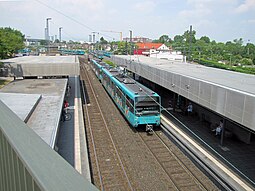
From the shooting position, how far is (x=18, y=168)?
6.59ft

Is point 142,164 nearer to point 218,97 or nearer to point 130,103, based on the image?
point 218,97

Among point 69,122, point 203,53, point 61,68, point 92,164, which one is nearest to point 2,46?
point 61,68

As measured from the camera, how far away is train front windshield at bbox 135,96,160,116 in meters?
15.0

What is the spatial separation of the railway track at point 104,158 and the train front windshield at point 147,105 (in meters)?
2.31

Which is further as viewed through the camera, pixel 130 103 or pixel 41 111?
pixel 130 103

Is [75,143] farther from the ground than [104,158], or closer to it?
farther from the ground

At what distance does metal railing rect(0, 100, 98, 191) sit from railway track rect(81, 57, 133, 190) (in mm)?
7491

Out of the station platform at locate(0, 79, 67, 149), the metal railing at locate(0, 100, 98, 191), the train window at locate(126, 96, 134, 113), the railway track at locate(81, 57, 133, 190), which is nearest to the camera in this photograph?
the metal railing at locate(0, 100, 98, 191)

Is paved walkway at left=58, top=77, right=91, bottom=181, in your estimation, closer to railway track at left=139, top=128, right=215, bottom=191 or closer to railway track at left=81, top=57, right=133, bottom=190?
railway track at left=81, top=57, right=133, bottom=190

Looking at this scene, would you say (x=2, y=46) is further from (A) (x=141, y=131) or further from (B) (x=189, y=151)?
(B) (x=189, y=151)

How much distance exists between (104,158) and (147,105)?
456cm

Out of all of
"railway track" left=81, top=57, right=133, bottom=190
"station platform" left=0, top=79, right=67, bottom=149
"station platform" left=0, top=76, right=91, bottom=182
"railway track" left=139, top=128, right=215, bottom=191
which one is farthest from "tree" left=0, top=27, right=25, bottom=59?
"railway track" left=139, top=128, right=215, bottom=191

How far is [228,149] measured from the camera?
12.8 m

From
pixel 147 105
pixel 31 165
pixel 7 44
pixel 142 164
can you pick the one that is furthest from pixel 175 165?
pixel 7 44
